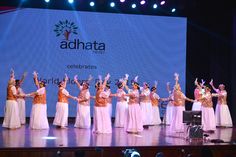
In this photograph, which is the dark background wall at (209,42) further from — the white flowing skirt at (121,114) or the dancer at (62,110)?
the dancer at (62,110)

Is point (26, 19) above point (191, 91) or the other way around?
above

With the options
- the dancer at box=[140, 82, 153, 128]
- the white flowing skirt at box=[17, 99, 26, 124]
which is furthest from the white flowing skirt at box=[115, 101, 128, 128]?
the white flowing skirt at box=[17, 99, 26, 124]

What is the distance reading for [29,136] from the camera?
9.94m

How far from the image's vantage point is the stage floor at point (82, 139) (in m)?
8.61

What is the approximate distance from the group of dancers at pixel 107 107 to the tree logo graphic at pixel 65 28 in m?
2.34

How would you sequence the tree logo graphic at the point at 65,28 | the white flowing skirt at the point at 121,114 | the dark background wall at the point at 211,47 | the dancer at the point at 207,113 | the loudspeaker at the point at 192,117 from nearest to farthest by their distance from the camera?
the loudspeaker at the point at 192,117 → the dancer at the point at 207,113 → the white flowing skirt at the point at 121,114 → the tree logo graphic at the point at 65,28 → the dark background wall at the point at 211,47

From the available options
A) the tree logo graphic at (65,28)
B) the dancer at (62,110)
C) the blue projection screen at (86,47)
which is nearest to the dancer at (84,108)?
the dancer at (62,110)

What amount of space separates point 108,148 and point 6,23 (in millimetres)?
7156

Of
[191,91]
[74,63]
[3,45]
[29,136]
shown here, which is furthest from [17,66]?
[191,91]

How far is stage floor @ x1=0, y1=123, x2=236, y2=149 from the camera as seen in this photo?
28.2 feet

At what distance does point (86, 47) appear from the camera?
14.6m

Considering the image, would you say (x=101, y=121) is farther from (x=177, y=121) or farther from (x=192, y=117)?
(x=192, y=117)

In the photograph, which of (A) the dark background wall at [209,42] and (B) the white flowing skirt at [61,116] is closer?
(B) the white flowing skirt at [61,116]

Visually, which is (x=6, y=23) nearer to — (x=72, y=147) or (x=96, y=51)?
(x=96, y=51)
